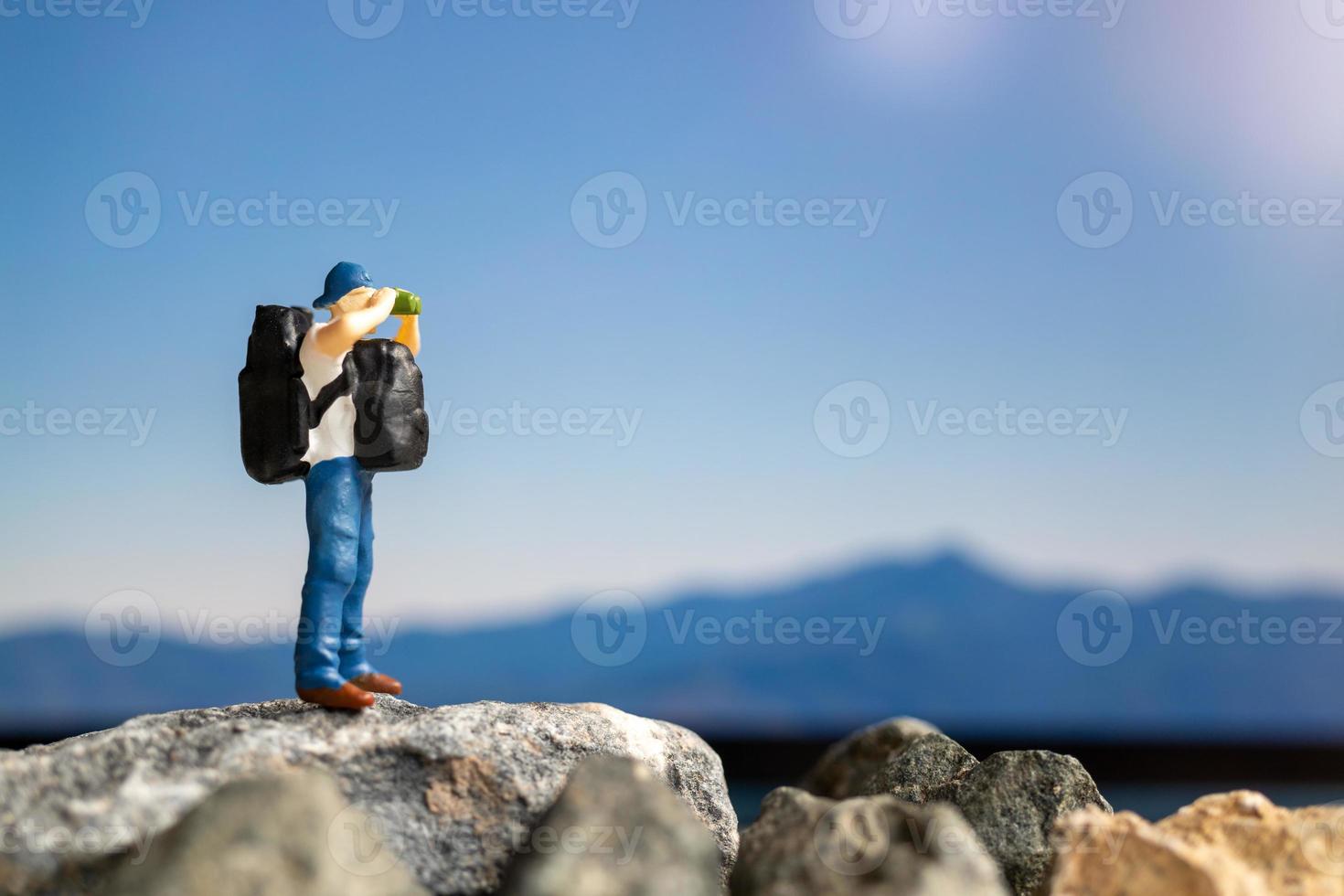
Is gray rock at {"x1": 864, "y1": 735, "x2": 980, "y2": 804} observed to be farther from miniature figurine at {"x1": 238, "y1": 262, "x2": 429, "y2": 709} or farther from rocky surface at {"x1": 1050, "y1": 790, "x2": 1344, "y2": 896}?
miniature figurine at {"x1": 238, "y1": 262, "x2": 429, "y2": 709}

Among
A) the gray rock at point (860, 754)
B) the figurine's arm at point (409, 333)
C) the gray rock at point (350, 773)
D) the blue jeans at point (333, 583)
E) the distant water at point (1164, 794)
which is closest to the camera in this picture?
the gray rock at point (350, 773)

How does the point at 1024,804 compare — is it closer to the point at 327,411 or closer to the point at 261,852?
the point at 261,852

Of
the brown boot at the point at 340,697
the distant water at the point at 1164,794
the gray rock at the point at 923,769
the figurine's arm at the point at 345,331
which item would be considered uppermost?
the figurine's arm at the point at 345,331

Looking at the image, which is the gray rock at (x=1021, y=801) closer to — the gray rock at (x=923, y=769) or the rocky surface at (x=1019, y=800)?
the rocky surface at (x=1019, y=800)

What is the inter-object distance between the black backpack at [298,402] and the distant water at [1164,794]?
18.4 ft

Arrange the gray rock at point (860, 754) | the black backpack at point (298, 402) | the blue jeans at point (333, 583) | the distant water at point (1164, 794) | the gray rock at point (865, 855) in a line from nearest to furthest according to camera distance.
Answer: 1. the gray rock at point (865, 855)
2. the blue jeans at point (333, 583)
3. the black backpack at point (298, 402)
4. the gray rock at point (860, 754)
5. the distant water at point (1164, 794)

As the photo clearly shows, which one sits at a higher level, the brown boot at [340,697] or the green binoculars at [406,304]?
the green binoculars at [406,304]

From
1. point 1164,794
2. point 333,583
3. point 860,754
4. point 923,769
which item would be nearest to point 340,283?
point 333,583

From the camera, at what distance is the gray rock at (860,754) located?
714 centimetres

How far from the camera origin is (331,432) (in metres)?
4.55

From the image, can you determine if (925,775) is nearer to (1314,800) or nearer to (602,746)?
(602,746)

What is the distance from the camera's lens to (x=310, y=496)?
14.9 ft

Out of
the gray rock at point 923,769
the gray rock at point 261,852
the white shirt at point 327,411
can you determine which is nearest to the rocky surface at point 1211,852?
the gray rock at point 923,769

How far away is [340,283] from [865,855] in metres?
2.92
